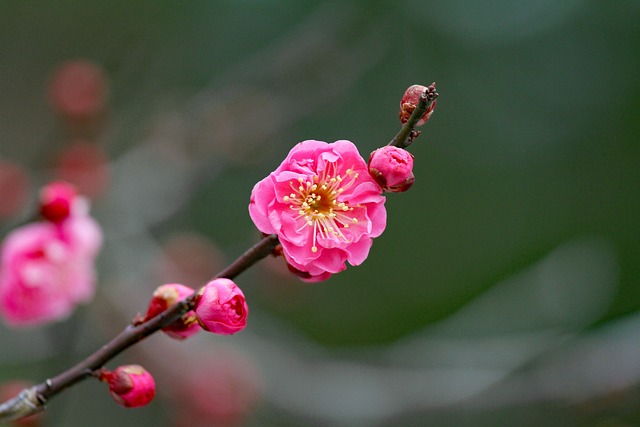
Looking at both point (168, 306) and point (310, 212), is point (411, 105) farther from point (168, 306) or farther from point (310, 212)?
point (168, 306)

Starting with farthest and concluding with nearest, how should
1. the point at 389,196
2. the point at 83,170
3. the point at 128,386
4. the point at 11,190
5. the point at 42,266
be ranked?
the point at 389,196 < the point at 83,170 < the point at 11,190 < the point at 42,266 < the point at 128,386

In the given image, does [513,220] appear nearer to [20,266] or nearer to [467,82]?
[467,82]

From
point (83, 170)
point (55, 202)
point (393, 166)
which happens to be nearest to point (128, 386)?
point (393, 166)

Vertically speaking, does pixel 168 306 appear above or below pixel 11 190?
below

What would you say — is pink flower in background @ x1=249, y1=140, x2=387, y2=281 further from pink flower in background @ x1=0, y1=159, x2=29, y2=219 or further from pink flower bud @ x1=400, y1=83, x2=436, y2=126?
pink flower in background @ x1=0, y1=159, x2=29, y2=219

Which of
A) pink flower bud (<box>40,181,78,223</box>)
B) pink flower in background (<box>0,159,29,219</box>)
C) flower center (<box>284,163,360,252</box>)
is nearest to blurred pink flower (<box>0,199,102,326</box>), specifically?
pink flower bud (<box>40,181,78,223</box>)

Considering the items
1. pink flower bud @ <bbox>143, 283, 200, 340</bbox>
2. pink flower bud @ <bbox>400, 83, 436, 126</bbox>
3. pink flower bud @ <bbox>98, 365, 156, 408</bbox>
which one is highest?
pink flower bud @ <bbox>400, 83, 436, 126</bbox>
